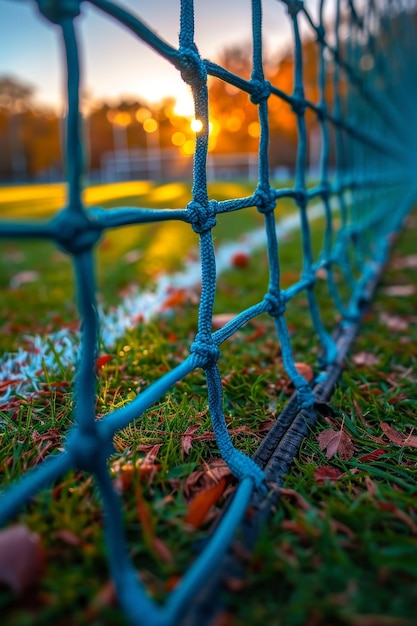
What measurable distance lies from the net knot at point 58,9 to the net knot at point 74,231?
0.21 m

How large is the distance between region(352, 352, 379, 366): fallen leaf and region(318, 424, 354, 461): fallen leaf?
1.44ft

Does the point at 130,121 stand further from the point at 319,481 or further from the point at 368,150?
the point at 319,481

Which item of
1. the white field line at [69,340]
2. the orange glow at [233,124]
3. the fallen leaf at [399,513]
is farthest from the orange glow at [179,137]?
the fallen leaf at [399,513]

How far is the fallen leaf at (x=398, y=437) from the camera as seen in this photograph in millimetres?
990

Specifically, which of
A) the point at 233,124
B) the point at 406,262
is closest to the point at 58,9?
the point at 406,262

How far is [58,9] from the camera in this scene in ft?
1.94

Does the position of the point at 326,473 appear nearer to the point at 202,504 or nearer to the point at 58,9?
the point at 202,504

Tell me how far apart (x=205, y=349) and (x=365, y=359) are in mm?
A: 720

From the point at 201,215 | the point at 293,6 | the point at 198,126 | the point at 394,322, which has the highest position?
the point at 293,6

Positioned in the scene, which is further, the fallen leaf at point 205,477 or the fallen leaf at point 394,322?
the fallen leaf at point 394,322

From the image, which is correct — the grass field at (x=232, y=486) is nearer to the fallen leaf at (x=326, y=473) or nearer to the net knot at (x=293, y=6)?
the fallen leaf at (x=326, y=473)

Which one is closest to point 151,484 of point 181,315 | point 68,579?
point 68,579

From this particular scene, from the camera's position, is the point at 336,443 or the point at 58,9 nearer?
the point at 58,9

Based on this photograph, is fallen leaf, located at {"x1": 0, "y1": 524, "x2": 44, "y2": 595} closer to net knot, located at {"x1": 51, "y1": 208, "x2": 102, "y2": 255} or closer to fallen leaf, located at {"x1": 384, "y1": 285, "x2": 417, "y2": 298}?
net knot, located at {"x1": 51, "y1": 208, "x2": 102, "y2": 255}
